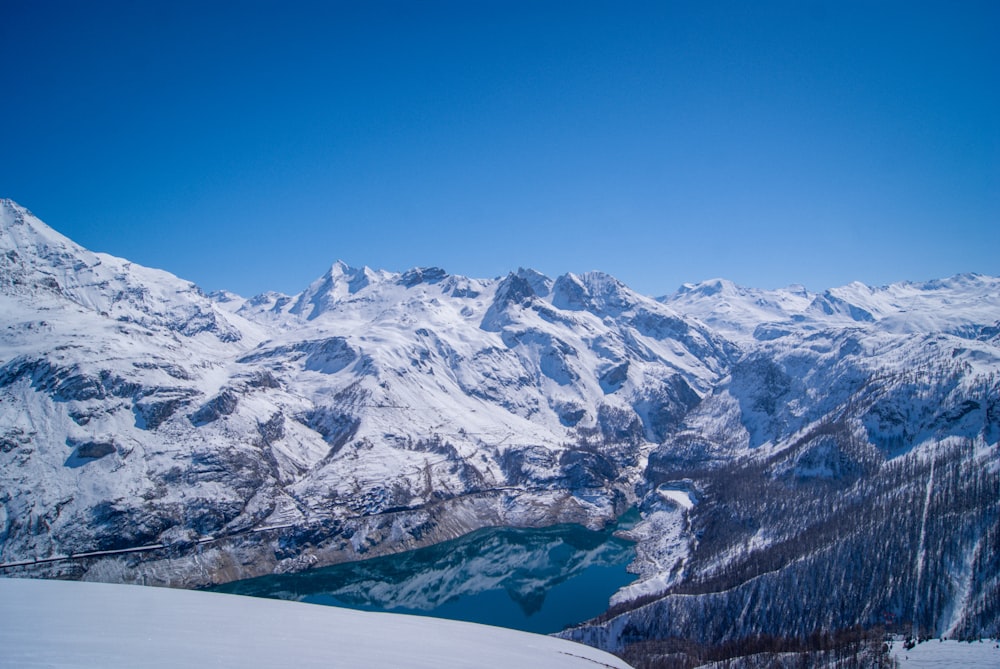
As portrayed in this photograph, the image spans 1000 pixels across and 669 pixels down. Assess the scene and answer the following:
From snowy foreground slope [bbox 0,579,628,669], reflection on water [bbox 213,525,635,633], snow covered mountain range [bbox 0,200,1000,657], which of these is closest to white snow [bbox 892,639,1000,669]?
snow covered mountain range [bbox 0,200,1000,657]

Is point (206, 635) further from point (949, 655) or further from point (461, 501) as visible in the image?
point (461, 501)

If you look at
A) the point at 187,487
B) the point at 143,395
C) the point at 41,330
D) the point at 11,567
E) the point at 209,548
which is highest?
the point at 41,330

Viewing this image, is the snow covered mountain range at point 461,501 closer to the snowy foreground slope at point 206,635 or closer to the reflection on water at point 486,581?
the reflection on water at point 486,581

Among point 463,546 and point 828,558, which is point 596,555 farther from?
point 828,558

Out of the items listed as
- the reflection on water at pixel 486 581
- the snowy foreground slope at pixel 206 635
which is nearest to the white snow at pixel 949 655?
the reflection on water at pixel 486 581

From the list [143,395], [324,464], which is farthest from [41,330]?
[324,464]

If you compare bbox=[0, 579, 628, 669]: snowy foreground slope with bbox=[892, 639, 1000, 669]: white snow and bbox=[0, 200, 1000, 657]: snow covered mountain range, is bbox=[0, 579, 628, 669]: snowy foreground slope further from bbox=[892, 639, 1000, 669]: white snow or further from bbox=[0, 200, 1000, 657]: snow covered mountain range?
bbox=[0, 200, 1000, 657]: snow covered mountain range

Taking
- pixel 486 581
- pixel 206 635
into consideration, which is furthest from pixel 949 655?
pixel 486 581

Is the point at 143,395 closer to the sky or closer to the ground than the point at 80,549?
closer to the sky
